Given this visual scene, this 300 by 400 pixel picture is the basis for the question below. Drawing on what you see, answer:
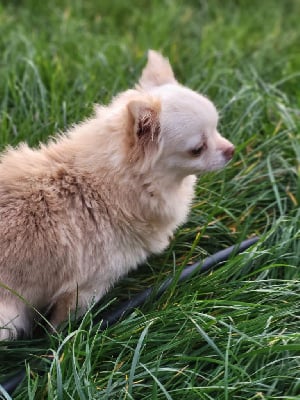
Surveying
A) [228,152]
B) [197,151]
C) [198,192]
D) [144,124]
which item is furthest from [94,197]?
[198,192]

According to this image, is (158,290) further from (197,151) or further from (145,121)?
(145,121)

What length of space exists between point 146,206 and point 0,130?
1269 mm

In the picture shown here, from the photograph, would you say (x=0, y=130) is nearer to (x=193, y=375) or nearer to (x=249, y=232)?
(x=249, y=232)

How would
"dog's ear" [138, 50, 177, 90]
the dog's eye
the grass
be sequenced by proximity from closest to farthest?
the grass < the dog's eye < "dog's ear" [138, 50, 177, 90]

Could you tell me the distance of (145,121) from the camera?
9.14 ft

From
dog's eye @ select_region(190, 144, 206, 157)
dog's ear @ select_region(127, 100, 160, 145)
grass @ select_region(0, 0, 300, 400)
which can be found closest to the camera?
grass @ select_region(0, 0, 300, 400)

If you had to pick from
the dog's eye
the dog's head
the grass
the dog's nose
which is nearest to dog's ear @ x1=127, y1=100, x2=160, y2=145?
the dog's head

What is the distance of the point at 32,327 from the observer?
3.03m

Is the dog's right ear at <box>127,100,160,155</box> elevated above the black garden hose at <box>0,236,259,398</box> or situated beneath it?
elevated above

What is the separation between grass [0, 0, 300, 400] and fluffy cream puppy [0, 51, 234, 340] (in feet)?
0.66

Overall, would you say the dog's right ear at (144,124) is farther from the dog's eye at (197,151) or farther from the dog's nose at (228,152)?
the dog's nose at (228,152)

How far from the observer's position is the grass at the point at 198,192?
262 centimetres

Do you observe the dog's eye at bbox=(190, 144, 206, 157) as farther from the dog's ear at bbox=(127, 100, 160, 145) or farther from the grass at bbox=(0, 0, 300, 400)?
the grass at bbox=(0, 0, 300, 400)

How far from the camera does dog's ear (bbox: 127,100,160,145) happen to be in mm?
2732
